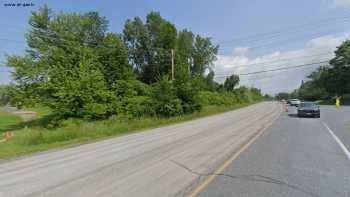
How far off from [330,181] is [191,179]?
121 inches

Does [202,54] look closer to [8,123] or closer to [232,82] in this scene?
[232,82]

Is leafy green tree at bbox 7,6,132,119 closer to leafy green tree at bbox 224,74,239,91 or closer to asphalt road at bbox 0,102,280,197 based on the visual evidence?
asphalt road at bbox 0,102,280,197

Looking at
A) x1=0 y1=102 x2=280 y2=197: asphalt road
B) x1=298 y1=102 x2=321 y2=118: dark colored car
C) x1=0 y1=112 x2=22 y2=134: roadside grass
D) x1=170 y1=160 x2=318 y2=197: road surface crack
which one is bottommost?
x1=0 y1=112 x2=22 y2=134: roadside grass

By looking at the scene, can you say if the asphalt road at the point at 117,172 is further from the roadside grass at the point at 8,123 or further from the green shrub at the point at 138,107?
the roadside grass at the point at 8,123

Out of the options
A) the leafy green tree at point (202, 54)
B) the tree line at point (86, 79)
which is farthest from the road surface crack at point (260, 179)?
the leafy green tree at point (202, 54)

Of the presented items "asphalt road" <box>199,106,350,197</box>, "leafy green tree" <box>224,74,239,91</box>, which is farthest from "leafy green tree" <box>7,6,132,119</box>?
"leafy green tree" <box>224,74,239,91</box>

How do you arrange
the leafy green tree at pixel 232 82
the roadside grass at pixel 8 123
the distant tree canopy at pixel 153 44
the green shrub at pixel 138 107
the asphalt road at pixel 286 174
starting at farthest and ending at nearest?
the leafy green tree at pixel 232 82 < the distant tree canopy at pixel 153 44 < the roadside grass at pixel 8 123 < the green shrub at pixel 138 107 < the asphalt road at pixel 286 174

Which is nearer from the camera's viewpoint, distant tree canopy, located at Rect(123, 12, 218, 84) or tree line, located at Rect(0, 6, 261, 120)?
tree line, located at Rect(0, 6, 261, 120)

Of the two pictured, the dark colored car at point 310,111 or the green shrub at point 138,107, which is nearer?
the dark colored car at point 310,111

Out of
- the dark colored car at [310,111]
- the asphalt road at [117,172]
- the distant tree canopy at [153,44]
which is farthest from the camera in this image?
the distant tree canopy at [153,44]

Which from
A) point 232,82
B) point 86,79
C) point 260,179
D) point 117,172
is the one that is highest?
point 232,82

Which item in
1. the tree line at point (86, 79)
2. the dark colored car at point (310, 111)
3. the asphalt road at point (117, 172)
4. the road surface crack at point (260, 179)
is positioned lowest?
the asphalt road at point (117, 172)

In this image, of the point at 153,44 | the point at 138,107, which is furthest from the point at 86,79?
the point at 153,44

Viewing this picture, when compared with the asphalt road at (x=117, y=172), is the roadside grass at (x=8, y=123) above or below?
below
